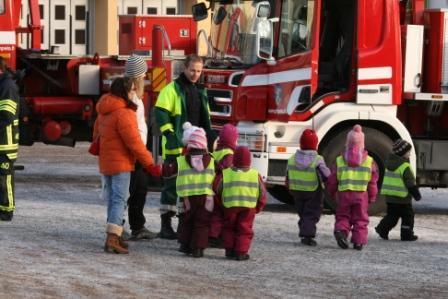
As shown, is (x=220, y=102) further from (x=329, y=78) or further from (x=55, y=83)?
(x=55, y=83)

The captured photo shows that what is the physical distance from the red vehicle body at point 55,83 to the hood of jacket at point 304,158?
641 cm

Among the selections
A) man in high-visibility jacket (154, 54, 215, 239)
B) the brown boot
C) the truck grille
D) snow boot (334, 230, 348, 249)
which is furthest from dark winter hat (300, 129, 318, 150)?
the truck grille

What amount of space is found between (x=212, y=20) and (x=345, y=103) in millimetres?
2491

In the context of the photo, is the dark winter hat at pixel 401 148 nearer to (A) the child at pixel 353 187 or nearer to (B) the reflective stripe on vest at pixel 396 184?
(B) the reflective stripe on vest at pixel 396 184

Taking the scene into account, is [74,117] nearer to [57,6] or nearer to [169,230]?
[169,230]

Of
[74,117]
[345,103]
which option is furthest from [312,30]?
[74,117]

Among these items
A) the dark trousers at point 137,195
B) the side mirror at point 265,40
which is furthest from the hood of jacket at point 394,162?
the dark trousers at point 137,195

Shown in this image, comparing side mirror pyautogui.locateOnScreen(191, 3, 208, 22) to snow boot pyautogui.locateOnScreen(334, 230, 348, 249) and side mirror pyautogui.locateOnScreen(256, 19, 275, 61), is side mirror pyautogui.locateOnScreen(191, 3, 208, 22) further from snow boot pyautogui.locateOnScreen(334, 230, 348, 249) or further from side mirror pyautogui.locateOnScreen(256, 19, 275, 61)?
snow boot pyautogui.locateOnScreen(334, 230, 348, 249)

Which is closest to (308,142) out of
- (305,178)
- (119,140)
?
(305,178)

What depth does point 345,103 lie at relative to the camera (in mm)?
17141

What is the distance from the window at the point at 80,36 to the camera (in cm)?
3445

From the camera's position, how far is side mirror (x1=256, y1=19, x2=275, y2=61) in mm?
16953

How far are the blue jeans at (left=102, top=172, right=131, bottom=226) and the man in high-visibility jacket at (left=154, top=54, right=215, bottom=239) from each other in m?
0.58

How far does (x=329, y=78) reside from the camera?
A: 692 inches
